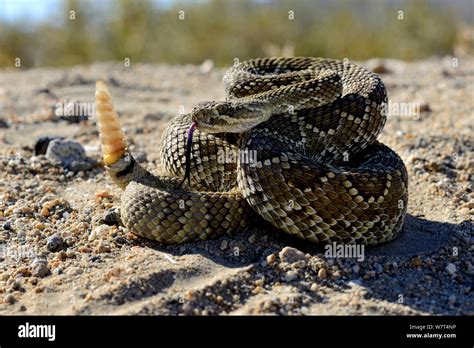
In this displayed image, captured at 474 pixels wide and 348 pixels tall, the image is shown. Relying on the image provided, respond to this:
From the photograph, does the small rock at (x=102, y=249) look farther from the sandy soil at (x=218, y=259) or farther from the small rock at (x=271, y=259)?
the small rock at (x=271, y=259)

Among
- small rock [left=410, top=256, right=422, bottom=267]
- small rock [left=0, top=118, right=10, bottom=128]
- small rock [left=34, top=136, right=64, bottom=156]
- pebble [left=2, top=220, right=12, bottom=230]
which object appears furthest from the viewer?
small rock [left=0, top=118, right=10, bottom=128]

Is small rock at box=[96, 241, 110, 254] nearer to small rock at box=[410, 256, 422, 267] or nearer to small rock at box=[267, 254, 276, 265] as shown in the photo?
small rock at box=[267, 254, 276, 265]

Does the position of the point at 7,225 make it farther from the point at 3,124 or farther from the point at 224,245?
the point at 3,124

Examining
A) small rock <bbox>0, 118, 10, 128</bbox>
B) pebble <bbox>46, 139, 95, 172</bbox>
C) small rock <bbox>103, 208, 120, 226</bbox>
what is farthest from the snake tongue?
small rock <bbox>0, 118, 10, 128</bbox>

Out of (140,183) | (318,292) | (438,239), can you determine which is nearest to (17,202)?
(140,183)

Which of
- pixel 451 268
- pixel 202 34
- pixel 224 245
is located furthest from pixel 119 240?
pixel 202 34

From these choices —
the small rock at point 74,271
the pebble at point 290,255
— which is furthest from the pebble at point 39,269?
the pebble at point 290,255
